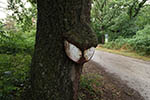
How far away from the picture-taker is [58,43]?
1.05 metres

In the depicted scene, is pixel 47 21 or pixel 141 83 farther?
pixel 141 83

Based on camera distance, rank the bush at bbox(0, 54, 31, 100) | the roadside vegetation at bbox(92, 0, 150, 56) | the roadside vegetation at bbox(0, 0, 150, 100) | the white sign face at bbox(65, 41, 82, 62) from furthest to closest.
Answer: the roadside vegetation at bbox(92, 0, 150, 56)
the roadside vegetation at bbox(0, 0, 150, 100)
the bush at bbox(0, 54, 31, 100)
the white sign face at bbox(65, 41, 82, 62)

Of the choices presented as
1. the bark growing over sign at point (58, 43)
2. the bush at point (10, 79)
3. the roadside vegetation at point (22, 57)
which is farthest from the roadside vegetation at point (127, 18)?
the bush at point (10, 79)

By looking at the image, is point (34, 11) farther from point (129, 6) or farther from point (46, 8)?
point (129, 6)

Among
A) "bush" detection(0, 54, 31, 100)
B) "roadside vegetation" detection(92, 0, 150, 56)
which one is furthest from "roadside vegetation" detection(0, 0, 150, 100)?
"roadside vegetation" detection(92, 0, 150, 56)

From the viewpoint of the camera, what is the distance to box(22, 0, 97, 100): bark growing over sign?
1.04m

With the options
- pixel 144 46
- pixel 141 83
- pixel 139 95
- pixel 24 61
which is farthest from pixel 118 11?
pixel 24 61

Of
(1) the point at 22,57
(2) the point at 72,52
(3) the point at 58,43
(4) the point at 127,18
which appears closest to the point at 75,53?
(2) the point at 72,52

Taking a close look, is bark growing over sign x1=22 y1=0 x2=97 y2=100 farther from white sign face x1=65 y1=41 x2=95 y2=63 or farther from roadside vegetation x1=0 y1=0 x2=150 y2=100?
roadside vegetation x1=0 y1=0 x2=150 y2=100

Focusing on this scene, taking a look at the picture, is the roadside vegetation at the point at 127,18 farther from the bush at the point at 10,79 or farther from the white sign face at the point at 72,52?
the bush at the point at 10,79

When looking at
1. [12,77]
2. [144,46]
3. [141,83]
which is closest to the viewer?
[12,77]

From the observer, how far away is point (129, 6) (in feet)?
36.4

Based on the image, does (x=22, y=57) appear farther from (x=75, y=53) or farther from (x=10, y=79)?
(x=75, y=53)

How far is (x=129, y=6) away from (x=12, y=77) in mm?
13272
